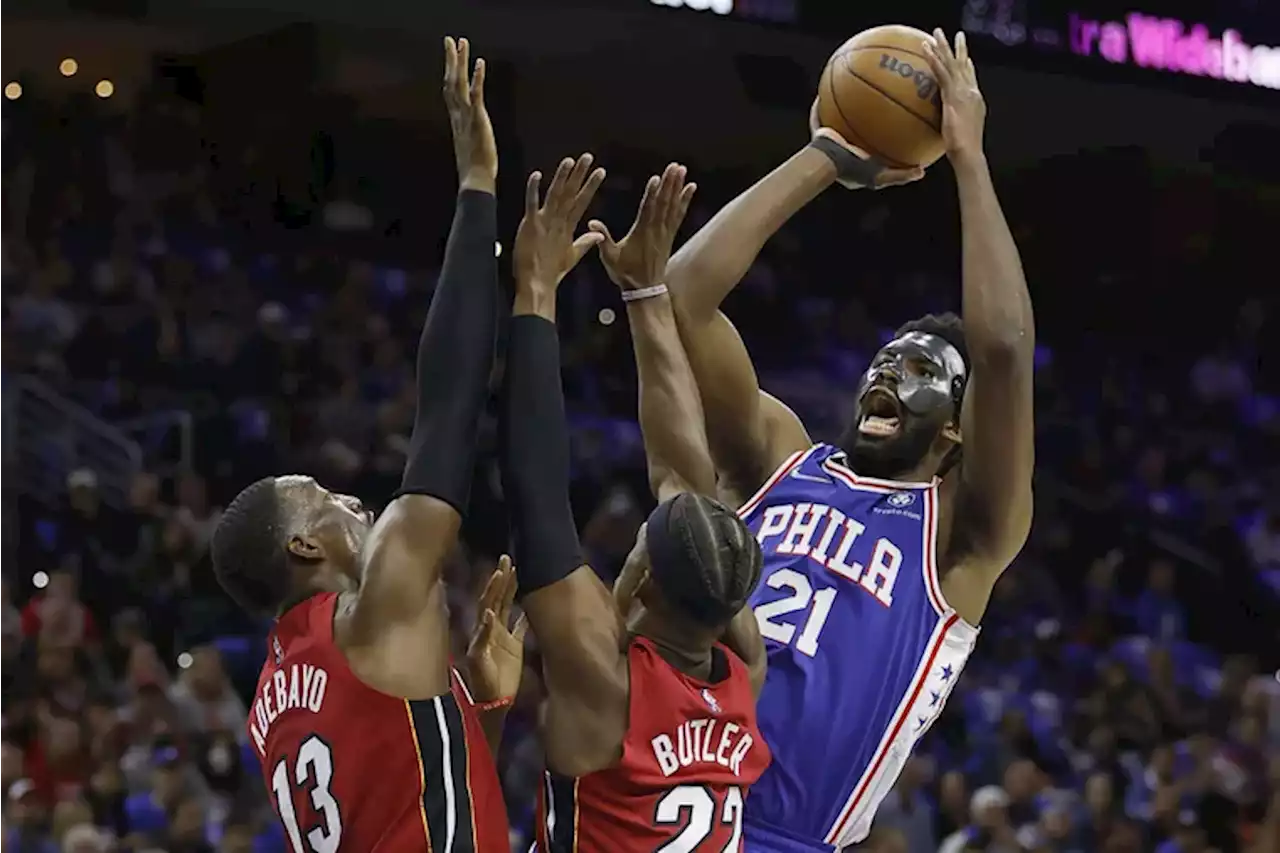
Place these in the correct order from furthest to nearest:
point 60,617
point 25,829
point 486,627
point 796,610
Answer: point 60,617
point 25,829
point 486,627
point 796,610

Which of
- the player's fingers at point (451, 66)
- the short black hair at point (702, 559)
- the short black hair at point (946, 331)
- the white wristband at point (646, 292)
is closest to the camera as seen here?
the short black hair at point (702, 559)

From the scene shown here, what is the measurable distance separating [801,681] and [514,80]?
989 cm

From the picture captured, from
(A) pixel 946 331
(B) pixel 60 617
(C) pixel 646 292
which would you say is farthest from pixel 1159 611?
(C) pixel 646 292

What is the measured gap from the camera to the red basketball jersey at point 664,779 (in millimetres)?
2947

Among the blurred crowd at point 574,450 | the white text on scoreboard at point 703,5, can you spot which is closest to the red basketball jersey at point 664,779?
the blurred crowd at point 574,450

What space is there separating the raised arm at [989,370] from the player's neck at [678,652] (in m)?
0.70

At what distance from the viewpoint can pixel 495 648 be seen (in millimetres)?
3635

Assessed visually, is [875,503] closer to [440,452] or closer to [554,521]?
[554,521]

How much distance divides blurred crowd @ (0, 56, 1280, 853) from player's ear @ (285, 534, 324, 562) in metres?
3.90

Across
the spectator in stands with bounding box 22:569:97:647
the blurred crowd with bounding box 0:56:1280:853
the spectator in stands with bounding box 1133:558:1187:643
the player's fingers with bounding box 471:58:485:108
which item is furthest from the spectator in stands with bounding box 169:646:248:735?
the spectator in stands with bounding box 1133:558:1187:643

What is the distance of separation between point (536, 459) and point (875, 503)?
795 mm

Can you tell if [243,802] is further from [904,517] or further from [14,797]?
[904,517]

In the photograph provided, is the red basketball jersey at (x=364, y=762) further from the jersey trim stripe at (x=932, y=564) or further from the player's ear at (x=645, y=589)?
the jersey trim stripe at (x=932, y=564)

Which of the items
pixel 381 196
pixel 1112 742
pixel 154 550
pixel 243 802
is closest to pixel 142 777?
pixel 243 802
